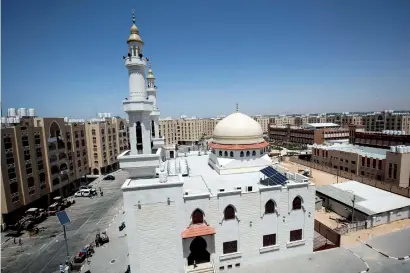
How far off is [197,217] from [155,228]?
11.7 feet

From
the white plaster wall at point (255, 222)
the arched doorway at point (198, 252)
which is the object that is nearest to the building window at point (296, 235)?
the white plaster wall at point (255, 222)

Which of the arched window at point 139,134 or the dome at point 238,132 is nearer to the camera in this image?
the arched window at point 139,134

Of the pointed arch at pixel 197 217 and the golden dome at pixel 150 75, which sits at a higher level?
the golden dome at pixel 150 75

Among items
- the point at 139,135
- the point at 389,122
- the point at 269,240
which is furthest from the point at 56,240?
the point at 389,122

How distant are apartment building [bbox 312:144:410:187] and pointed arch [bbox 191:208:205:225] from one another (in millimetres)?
38343

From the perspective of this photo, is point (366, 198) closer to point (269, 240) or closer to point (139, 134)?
point (269, 240)

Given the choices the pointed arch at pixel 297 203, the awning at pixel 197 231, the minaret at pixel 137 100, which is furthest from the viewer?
the pointed arch at pixel 297 203

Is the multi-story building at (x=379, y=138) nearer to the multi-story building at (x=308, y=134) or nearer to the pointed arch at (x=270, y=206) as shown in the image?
the multi-story building at (x=308, y=134)

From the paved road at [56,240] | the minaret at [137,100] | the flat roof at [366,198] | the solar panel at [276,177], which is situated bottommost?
the paved road at [56,240]

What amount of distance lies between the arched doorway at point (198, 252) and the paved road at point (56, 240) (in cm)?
1505

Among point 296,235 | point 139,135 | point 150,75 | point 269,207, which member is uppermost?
point 150,75

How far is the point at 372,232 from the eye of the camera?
84.6ft

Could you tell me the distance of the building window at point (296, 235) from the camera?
2144 centimetres

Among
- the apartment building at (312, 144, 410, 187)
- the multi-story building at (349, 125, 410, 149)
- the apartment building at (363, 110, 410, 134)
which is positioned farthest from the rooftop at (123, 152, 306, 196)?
the apartment building at (363, 110, 410, 134)
